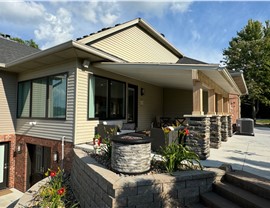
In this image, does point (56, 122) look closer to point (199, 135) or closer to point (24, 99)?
point (24, 99)

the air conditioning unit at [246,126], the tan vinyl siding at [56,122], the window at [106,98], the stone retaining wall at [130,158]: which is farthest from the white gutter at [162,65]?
the air conditioning unit at [246,126]

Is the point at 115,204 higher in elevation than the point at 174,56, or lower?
lower

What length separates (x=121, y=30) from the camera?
8578 mm

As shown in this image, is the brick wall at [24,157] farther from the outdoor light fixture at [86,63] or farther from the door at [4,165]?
the outdoor light fixture at [86,63]

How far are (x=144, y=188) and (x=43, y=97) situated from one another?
5.80m

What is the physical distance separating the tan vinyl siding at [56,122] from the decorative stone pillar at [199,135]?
354 centimetres

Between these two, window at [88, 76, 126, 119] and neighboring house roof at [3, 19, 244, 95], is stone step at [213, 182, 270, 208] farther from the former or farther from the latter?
window at [88, 76, 126, 119]

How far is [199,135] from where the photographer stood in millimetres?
4891

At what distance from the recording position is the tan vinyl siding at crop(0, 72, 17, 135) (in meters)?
8.16

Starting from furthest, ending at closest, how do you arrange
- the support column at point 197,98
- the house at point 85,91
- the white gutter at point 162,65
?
1. the house at point 85,91
2. the support column at point 197,98
3. the white gutter at point 162,65

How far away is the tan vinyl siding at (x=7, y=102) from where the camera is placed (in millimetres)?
8156

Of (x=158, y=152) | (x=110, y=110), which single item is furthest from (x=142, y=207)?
(x=110, y=110)

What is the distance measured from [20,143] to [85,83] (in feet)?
14.3

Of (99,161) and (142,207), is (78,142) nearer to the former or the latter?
(99,161)
